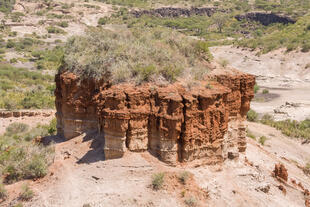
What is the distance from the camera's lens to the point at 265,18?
70.4 metres

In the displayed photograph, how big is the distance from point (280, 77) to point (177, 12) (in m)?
47.6

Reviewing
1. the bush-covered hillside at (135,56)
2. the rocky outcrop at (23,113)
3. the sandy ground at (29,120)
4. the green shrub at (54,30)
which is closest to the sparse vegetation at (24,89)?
the rocky outcrop at (23,113)

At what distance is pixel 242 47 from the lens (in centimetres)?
5216

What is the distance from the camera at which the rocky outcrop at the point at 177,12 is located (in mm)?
79688

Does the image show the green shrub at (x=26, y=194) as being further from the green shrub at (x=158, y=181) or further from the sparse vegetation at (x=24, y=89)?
the sparse vegetation at (x=24, y=89)

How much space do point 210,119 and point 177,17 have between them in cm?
7567

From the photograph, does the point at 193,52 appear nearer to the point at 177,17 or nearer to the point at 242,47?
the point at 242,47

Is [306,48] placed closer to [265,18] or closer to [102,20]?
[265,18]

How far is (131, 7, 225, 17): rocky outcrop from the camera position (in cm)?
7969

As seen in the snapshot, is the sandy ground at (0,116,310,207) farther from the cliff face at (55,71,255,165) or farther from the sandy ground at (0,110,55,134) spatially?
the sandy ground at (0,110,55,134)

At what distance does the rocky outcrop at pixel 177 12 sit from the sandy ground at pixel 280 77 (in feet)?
103

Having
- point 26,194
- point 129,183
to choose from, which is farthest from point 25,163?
point 129,183

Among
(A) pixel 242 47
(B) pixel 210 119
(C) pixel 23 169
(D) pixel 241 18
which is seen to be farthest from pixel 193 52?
(D) pixel 241 18

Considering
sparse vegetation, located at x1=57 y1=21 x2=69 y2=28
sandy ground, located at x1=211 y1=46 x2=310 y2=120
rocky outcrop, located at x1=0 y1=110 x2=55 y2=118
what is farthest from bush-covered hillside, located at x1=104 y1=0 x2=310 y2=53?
rocky outcrop, located at x1=0 y1=110 x2=55 y2=118
